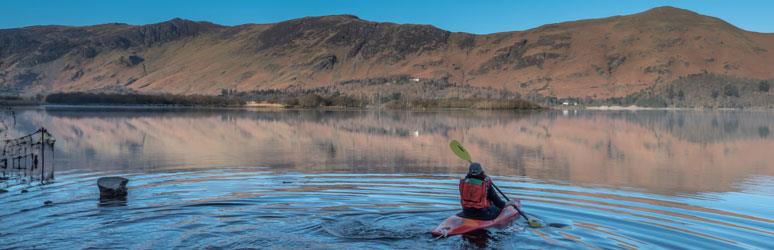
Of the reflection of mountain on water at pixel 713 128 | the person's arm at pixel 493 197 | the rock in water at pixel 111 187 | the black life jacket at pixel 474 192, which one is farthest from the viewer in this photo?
the reflection of mountain on water at pixel 713 128

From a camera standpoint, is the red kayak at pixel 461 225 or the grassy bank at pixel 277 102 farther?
the grassy bank at pixel 277 102

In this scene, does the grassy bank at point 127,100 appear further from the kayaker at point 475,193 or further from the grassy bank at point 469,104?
the kayaker at point 475,193

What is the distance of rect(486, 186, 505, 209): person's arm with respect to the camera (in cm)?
1611

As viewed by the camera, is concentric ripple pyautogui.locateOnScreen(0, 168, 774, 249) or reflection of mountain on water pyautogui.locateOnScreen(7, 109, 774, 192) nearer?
concentric ripple pyautogui.locateOnScreen(0, 168, 774, 249)

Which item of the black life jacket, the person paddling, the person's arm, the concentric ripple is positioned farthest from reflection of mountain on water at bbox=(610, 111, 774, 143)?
the black life jacket

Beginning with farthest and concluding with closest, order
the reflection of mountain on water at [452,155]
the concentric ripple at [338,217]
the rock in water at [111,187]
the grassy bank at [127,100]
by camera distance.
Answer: the grassy bank at [127,100], the reflection of mountain on water at [452,155], the rock in water at [111,187], the concentric ripple at [338,217]

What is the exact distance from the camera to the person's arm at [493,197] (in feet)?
52.9

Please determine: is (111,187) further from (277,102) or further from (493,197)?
(277,102)

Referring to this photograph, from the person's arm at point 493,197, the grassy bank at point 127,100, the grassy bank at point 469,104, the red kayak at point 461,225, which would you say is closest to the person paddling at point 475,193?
the red kayak at point 461,225

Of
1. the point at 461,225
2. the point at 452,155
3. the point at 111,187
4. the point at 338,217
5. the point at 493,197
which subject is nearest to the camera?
the point at 461,225

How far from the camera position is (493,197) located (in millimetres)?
16234

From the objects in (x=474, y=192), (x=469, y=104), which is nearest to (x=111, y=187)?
(x=474, y=192)

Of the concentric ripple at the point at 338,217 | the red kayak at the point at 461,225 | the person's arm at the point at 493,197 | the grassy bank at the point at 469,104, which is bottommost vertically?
the concentric ripple at the point at 338,217

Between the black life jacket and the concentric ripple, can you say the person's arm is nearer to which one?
the black life jacket
